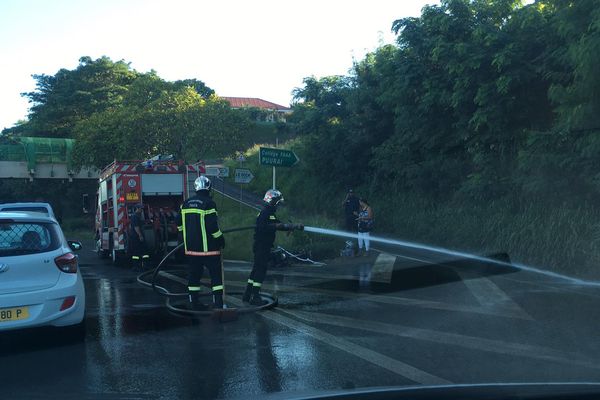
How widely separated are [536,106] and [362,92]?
31.8ft

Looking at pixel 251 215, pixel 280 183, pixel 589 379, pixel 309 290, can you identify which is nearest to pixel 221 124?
pixel 251 215

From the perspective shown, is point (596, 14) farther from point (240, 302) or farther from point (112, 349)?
point (112, 349)

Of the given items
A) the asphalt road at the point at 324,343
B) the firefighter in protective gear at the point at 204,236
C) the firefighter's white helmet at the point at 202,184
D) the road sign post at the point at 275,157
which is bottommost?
the asphalt road at the point at 324,343

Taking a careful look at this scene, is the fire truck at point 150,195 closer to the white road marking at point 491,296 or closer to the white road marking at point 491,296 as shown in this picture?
the white road marking at point 491,296

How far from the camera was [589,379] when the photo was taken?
5102mm

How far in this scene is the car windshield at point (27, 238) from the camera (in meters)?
6.39

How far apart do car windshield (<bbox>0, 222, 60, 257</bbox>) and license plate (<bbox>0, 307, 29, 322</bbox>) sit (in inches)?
23.1

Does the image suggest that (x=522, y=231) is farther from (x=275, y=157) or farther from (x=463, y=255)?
(x=275, y=157)

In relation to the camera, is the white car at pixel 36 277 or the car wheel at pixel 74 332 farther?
the car wheel at pixel 74 332

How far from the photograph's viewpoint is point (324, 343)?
258 inches

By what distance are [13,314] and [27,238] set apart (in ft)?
2.83

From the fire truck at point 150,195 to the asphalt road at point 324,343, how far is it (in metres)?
4.60

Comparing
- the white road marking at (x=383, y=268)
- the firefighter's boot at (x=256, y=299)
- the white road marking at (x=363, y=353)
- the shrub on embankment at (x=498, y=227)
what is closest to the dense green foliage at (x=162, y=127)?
the shrub on embankment at (x=498, y=227)

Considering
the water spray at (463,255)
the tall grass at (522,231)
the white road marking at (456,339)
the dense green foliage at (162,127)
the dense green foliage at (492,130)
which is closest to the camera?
the white road marking at (456,339)
